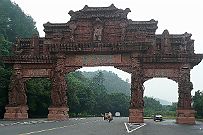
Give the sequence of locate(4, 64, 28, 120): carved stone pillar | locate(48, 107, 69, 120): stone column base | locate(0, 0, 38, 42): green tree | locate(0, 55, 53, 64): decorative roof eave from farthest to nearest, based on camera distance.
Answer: locate(0, 0, 38, 42): green tree < locate(0, 55, 53, 64): decorative roof eave < locate(4, 64, 28, 120): carved stone pillar < locate(48, 107, 69, 120): stone column base

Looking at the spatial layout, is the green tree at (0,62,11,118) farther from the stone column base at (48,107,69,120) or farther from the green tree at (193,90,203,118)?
the green tree at (193,90,203,118)

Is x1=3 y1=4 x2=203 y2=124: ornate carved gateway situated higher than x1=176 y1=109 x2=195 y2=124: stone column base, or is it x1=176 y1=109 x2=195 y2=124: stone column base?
x1=3 y1=4 x2=203 y2=124: ornate carved gateway

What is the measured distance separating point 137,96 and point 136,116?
177 centimetres

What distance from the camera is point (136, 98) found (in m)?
33.1

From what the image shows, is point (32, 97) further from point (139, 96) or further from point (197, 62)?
point (197, 62)

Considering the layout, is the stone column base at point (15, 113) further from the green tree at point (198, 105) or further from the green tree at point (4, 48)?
the green tree at point (198, 105)

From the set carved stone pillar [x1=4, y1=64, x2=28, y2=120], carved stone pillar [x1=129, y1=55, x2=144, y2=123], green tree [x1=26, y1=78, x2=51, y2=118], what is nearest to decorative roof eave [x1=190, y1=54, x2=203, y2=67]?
carved stone pillar [x1=129, y1=55, x2=144, y2=123]

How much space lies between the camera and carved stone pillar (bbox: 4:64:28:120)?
34.6 metres

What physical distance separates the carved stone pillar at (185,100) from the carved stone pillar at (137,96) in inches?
129

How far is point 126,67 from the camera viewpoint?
3428cm

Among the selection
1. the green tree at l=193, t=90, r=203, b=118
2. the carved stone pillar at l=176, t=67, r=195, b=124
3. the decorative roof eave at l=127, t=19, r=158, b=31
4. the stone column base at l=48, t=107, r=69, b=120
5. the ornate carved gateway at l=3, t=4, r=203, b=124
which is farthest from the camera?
the green tree at l=193, t=90, r=203, b=118

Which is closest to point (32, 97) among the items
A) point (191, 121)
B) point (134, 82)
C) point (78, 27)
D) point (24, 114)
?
point (24, 114)

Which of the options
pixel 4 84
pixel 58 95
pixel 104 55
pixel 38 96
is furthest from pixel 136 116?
pixel 38 96

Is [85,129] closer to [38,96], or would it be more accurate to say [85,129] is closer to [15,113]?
[15,113]
